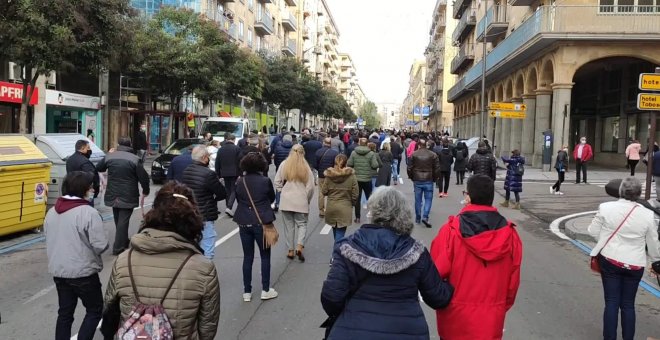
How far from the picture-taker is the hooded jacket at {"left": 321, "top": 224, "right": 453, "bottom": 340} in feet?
9.15

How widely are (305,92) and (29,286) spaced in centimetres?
4745

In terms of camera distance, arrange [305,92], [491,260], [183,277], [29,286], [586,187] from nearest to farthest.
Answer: [183,277] → [491,260] → [29,286] → [586,187] → [305,92]

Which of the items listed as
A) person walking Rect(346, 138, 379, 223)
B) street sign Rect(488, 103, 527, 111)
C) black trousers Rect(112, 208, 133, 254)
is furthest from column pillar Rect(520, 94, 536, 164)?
black trousers Rect(112, 208, 133, 254)

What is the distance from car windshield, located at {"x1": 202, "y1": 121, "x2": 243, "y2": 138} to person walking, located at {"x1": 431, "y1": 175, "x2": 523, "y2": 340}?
20.5m

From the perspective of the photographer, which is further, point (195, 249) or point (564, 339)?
point (564, 339)

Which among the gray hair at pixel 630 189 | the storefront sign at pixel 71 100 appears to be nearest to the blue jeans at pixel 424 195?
the gray hair at pixel 630 189

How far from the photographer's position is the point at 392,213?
298 cm

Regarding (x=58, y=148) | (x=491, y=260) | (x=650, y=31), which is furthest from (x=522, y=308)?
(x=650, y=31)

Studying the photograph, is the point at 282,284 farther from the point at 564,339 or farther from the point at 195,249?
the point at 195,249

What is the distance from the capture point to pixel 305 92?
176 feet

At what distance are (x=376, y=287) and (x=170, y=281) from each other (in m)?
1.01

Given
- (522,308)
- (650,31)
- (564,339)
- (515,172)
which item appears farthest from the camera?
(650,31)

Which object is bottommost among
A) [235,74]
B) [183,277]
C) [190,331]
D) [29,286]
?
[29,286]

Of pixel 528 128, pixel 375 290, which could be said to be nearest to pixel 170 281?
pixel 375 290
